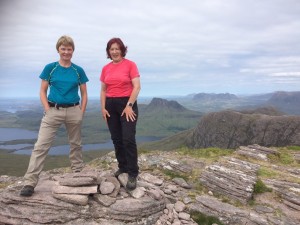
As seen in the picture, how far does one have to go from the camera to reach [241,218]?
607 inches

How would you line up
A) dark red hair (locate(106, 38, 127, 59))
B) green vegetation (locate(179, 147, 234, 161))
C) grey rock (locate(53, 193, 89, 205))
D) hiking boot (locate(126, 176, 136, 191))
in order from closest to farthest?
dark red hair (locate(106, 38, 127, 59)) < grey rock (locate(53, 193, 89, 205)) < hiking boot (locate(126, 176, 136, 191)) < green vegetation (locate(179, 147, 234, 161))

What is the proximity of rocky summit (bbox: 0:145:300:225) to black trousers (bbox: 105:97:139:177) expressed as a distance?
4.56ft

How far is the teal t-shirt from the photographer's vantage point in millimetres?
14305

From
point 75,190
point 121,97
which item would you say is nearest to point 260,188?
point 121,97

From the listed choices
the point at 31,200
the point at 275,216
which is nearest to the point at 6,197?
the point at 31,200

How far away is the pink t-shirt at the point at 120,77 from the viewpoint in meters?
13.8

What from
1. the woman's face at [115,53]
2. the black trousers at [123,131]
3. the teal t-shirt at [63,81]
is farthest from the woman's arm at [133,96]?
the teal t-shirt at [63,81]

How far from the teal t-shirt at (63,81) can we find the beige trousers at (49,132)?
57 centimetres

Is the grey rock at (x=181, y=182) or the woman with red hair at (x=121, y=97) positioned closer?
the woman with red hair at (x=121, y=97)

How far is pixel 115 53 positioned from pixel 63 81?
283 cm

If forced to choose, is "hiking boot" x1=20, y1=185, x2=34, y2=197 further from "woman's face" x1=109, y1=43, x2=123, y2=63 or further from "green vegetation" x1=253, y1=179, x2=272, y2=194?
"green vegetation" x1=253, y1=179, x2=272, y2=194

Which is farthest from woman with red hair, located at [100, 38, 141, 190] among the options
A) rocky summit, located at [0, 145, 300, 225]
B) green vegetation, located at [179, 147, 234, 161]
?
green vegetation, located at [179, 147, 234, 161]

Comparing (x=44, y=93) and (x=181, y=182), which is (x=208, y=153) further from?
(x=44, y=93)

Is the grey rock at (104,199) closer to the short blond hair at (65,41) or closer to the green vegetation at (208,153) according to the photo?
the short blond hair at (65,41)
